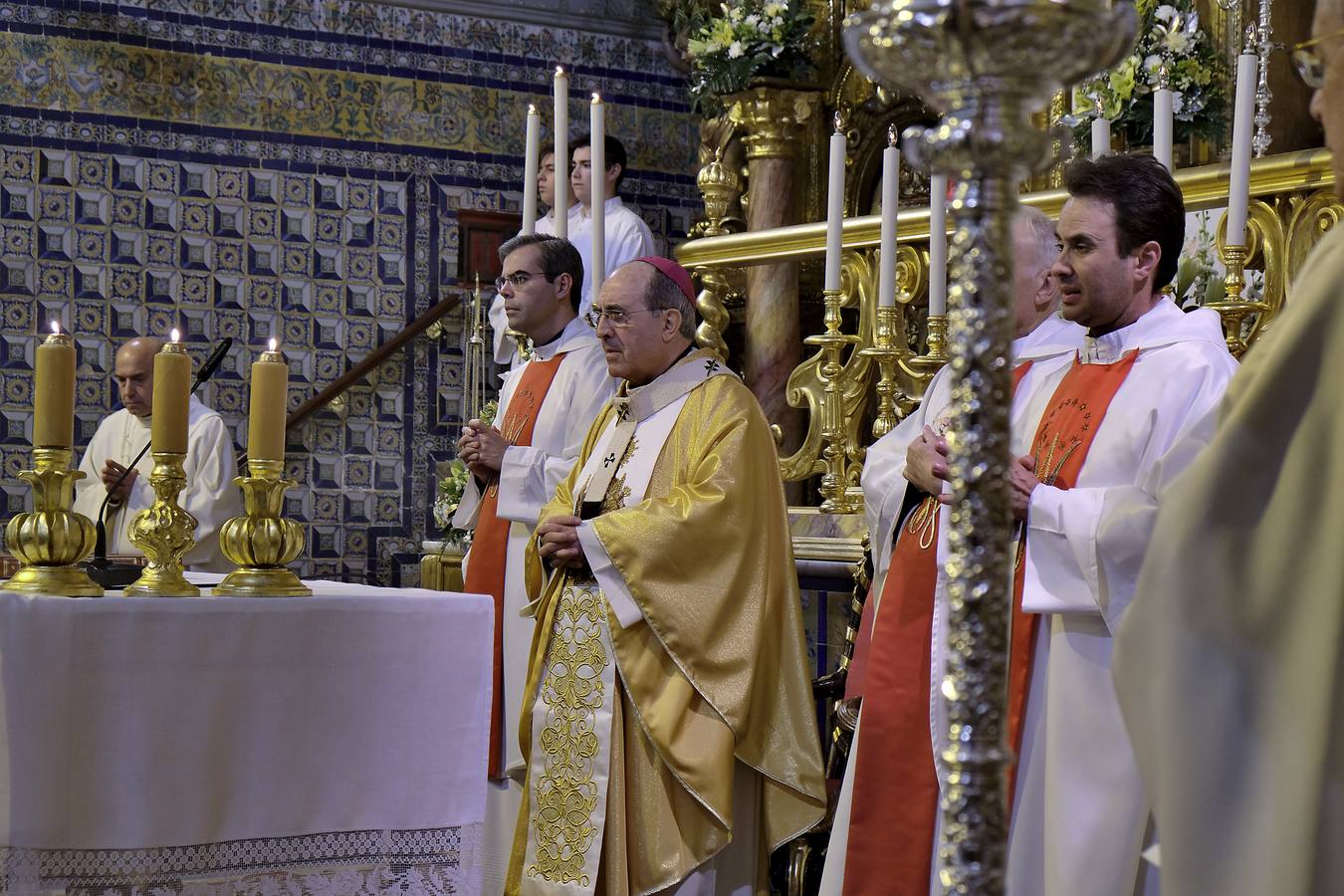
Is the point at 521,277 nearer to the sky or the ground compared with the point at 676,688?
nearer to the sky

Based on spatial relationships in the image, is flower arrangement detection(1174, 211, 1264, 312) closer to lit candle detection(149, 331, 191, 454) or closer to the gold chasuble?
the gold chasuble

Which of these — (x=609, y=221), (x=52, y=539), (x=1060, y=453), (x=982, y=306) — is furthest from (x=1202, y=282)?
(x=609, y=221)

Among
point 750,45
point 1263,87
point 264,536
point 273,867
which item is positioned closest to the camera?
point 273,867

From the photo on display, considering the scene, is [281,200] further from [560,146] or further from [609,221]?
[560,146]

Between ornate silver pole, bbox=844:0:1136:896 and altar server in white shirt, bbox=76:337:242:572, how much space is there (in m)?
5.67

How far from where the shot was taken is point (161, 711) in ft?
9.39

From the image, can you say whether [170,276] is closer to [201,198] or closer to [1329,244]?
[201,198]

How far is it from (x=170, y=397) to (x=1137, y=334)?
1.89m

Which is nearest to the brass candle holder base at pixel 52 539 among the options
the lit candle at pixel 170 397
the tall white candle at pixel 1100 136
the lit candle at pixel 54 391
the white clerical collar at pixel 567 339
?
the lit candle at pixel 54 391

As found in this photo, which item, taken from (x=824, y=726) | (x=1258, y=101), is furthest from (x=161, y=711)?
(x=1258, y=101)

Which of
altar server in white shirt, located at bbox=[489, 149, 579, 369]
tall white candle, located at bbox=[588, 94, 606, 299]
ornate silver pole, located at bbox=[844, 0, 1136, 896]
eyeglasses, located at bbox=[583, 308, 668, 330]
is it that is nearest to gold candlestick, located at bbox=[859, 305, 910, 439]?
eyeglasses, located at bbox=[583, 308, 668, 330]

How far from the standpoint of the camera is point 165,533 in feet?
10.3

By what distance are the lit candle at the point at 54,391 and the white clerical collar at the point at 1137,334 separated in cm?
201

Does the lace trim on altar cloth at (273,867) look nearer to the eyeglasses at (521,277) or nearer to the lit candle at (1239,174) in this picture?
the lit candle at (1239,174)
